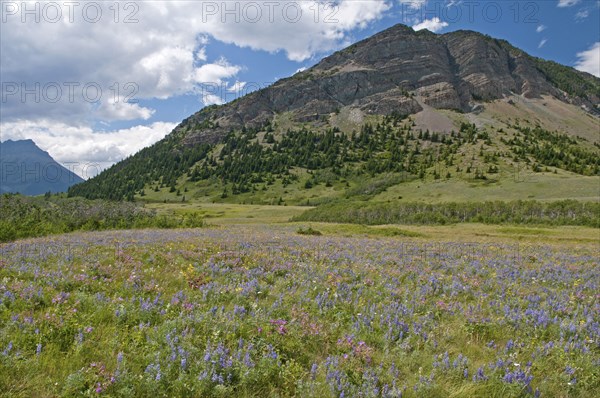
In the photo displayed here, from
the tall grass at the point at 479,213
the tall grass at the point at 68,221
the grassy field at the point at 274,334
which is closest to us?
the grassy field at the point at 274,334

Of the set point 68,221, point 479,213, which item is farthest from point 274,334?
point 479,213

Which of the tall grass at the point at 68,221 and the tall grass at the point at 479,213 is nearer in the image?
→ the tall grass at the point at 68,221

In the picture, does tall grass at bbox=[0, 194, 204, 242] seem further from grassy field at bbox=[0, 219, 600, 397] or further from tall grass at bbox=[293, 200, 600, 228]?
tall grass at bbox=[293, 200, 600, 228]

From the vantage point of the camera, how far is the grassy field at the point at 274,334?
15.5 feet

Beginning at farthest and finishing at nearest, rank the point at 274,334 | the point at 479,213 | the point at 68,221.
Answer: the point at 479,213 < the point at 68,221 < the point at 274,334

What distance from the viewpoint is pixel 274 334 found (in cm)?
611

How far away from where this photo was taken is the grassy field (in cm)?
473

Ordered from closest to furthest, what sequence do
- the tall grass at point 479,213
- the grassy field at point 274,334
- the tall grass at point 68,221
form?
the grassy field at point 274,334, the tall grass at point 68,221, the tall grass at point 479,213

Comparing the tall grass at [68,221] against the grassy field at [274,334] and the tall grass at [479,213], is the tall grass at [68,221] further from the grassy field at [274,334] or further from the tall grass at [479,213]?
the tall grass at [479,213]

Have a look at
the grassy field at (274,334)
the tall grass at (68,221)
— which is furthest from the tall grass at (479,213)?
the grassy field at (274,334)

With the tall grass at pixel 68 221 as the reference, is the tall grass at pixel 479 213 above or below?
below

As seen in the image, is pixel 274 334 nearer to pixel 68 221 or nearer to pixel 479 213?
pixel 68 221

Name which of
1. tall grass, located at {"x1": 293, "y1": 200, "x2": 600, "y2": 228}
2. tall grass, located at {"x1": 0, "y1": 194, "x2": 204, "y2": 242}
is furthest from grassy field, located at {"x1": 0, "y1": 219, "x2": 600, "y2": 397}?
tall grass, located at {"x1": 293, "y1": 200, "x2": 600, "y2": 228}

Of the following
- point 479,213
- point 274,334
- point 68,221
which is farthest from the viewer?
point 479,213
